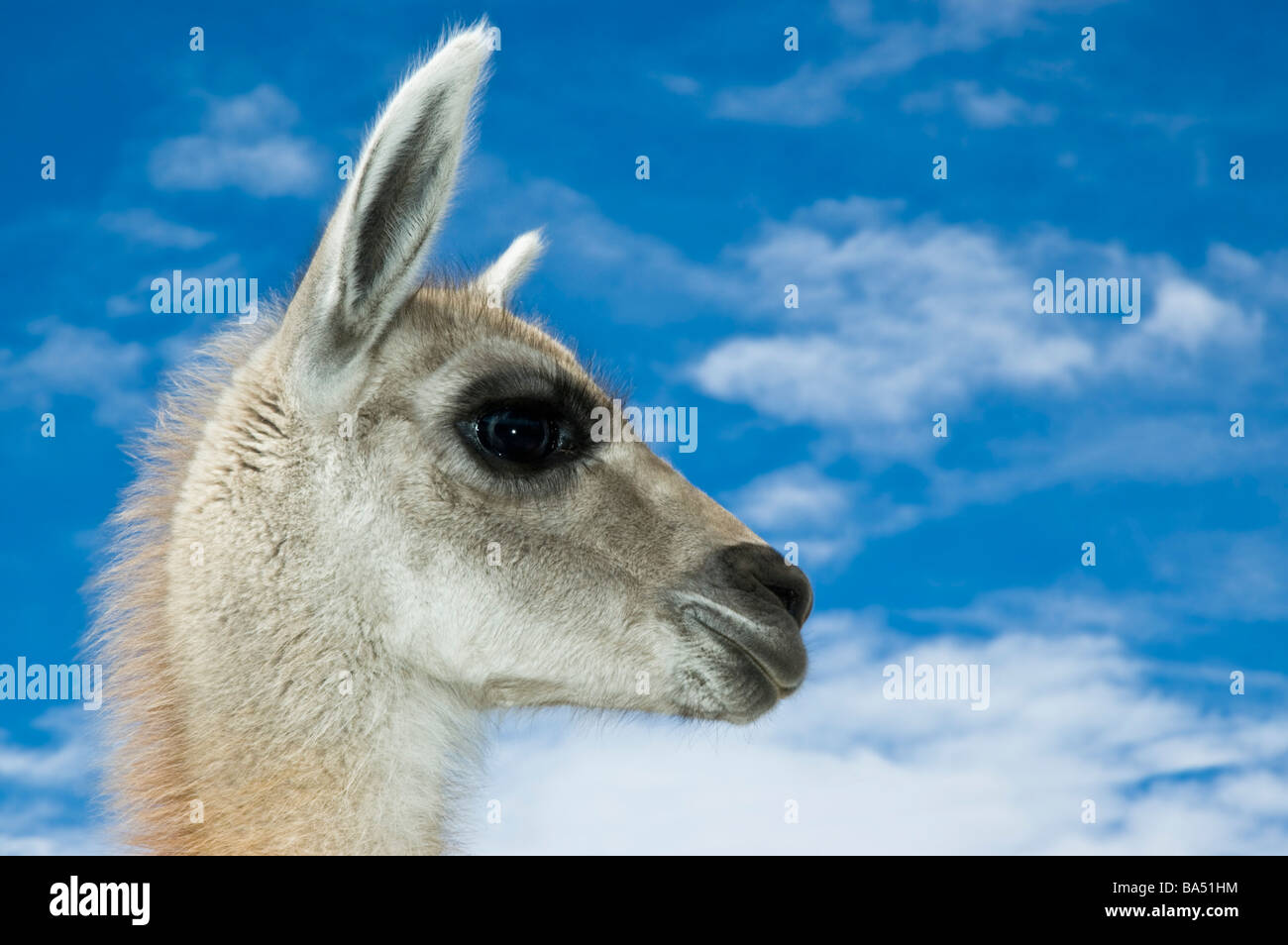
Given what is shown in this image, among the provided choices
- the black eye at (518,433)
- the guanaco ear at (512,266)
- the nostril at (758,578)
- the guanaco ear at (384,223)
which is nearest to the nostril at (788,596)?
the nostril at (758,578)

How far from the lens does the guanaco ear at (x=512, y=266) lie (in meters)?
7.22

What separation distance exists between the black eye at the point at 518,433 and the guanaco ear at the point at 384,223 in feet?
1.99

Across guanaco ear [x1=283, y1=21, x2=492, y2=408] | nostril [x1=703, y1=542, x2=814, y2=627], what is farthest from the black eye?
nostril [x1=703, y1=542, x2=814, y2=627]

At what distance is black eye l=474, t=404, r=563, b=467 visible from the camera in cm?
543

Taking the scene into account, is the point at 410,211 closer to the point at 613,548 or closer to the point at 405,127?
the point at 405,127

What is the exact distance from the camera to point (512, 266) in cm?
743

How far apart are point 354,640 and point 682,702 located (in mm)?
1440

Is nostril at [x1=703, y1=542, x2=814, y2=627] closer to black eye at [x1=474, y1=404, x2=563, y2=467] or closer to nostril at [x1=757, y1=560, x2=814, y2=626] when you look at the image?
nostril at [x1=757, y1=560, x2=814, y2=626]

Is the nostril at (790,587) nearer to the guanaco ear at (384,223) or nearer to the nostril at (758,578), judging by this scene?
the nostril at (758,578)

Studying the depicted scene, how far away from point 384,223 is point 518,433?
1.07 meters

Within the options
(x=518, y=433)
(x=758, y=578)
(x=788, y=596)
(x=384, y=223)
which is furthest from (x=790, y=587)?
(x=384, y=223)

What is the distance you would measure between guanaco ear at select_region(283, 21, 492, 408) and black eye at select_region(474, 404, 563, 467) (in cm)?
61

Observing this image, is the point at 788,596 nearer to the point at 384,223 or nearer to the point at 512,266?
the point at 384,223

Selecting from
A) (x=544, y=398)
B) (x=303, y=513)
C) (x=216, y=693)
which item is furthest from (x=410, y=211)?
(x=216, y=693)
